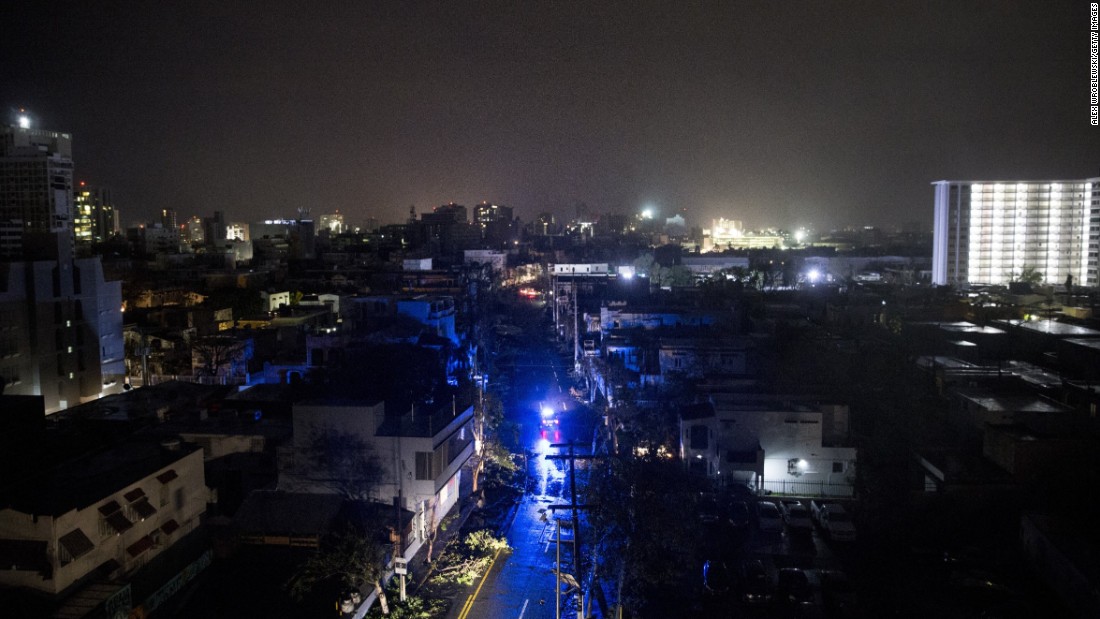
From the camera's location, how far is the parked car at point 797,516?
735 cm

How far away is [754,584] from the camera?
6.17m

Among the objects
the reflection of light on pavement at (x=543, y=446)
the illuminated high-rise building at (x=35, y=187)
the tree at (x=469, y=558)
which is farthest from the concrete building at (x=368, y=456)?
the illuminated high-rise building at (x=35, y=187)

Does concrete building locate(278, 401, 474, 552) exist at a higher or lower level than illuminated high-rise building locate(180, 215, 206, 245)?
lower

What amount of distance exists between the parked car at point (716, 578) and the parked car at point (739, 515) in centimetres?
93

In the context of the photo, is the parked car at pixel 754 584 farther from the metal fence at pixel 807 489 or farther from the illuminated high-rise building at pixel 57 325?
the illuminated high-rise building at pixel 57 325

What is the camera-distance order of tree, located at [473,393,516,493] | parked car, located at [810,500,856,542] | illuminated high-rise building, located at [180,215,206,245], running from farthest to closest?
illuminated high-rise building, located at [180,215,206,245]
tree, located at [473,393,516,493]
parked car, located at [810,500,856,542]

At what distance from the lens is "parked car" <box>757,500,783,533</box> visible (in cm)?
737

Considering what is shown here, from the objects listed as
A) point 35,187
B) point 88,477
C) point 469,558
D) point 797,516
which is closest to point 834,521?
point 797,516

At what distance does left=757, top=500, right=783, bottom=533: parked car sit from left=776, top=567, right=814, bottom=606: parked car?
920mm

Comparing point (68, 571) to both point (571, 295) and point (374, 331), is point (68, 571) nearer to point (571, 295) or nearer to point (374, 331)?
point (374, 331)

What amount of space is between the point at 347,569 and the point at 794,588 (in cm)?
383

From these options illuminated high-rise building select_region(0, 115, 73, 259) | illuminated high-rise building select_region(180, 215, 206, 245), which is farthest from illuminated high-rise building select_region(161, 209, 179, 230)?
illuminated high-rise building select_region(0, 115, 73, 259)

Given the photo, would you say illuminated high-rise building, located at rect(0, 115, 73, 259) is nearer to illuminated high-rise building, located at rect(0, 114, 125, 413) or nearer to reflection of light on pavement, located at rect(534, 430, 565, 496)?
illuminated high-rise building, located at rect(0, 114, 125, 413)

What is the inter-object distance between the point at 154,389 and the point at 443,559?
5893 millimetres
